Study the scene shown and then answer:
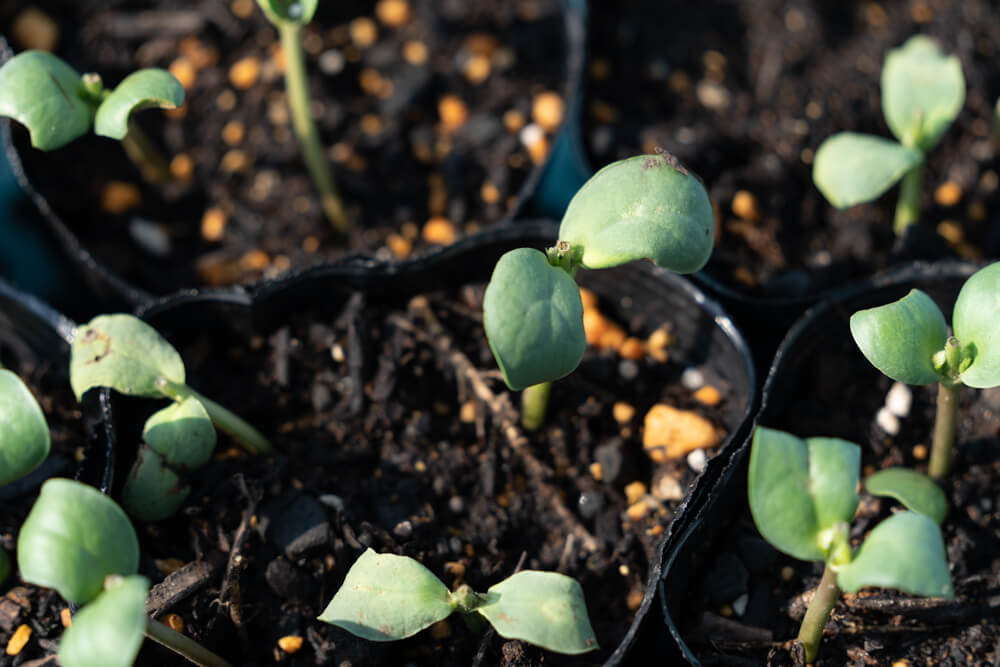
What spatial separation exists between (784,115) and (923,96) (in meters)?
0.40

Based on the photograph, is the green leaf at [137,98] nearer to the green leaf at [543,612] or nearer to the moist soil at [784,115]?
the green leaf at [543,612]

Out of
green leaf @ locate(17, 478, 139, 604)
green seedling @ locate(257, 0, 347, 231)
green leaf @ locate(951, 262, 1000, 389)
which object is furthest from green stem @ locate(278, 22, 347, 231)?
green leaf @ locate(951, 262, 1000, 389)

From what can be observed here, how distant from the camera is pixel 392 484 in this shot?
1358mm

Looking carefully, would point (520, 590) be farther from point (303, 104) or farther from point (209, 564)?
point (303, 104)

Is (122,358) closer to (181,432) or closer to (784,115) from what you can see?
(181,432)

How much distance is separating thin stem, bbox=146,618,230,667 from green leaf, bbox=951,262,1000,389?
99cm

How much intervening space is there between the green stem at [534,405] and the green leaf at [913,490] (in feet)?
1.53

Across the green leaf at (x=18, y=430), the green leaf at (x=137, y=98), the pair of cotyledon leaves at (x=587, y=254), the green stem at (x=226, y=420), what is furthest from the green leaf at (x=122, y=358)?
the pair of cotyledon leaves at (x=587, y=254)

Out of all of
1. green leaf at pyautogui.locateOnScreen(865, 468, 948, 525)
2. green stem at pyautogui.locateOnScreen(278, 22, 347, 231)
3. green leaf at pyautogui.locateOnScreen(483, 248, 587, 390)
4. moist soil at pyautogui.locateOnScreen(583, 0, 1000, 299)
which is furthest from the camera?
moist soil at pyautogui.locateOnScreen(583, 0, 1000, 299)

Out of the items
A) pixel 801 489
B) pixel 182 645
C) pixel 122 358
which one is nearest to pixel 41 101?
pixel 122 358

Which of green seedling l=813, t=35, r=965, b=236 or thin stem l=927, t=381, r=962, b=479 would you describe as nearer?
thin stem l=927, t=381, r=962, b=479

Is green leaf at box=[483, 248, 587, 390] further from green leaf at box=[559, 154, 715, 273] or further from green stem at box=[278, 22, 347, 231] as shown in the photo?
green stem at box=[278, 22, 347, 231]

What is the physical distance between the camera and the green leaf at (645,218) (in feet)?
3.48

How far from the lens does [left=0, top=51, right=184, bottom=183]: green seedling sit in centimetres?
119
